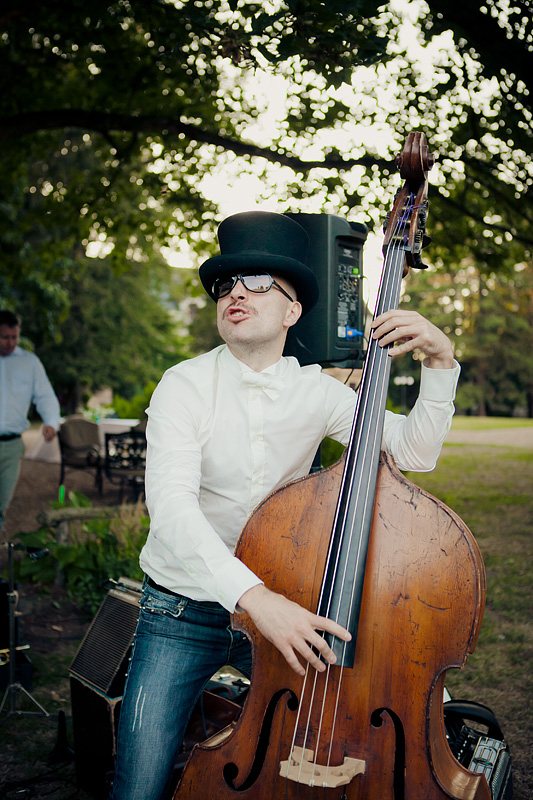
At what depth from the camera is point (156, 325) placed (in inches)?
1038

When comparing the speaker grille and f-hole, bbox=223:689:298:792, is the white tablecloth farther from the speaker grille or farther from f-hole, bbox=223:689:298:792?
f-hole, bbox=223:689:298:792

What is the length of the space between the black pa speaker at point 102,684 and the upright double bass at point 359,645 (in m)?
0.98

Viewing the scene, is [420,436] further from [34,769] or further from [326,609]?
[34,769]

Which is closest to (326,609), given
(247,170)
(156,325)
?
(247,170)

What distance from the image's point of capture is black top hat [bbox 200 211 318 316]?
200 centimetres

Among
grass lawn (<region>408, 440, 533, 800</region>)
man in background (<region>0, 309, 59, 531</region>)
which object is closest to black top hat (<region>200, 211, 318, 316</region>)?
grass lawn (<region>408, 440, 533, 800</region>)

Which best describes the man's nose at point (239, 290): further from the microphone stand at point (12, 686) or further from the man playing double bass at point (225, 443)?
the microphone stand at point (12, 686)

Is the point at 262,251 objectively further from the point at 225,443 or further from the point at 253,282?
the point at 225,443

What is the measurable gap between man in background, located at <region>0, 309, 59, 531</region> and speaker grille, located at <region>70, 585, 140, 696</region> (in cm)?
314

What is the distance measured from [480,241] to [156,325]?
62.8 feet

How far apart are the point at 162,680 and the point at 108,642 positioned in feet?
3.15

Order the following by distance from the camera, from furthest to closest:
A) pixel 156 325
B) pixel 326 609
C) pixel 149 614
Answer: pixel 156 325 → pixel 149 614 → pixel 326 609

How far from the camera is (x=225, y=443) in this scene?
196 cm

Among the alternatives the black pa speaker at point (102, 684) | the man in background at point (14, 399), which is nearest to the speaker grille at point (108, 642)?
the black pa speaker at point (102, 684)
